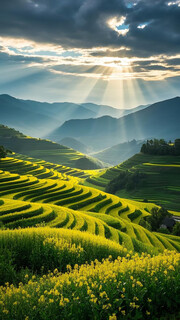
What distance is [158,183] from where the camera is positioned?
125 metres

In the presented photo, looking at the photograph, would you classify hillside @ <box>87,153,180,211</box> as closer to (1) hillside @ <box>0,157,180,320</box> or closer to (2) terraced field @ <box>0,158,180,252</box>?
(2) terraced field @ <box>0,158,180,252</box>

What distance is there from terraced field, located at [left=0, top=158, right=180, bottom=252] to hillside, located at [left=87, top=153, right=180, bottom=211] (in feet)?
154

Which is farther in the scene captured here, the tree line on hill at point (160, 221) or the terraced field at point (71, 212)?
the tree line on hill at point (160, 221)

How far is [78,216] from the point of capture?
3362 centimetres

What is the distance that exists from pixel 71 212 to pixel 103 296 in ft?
88.3

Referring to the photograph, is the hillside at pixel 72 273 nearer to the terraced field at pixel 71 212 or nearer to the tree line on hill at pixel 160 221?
the terraced field at pixel 71 212

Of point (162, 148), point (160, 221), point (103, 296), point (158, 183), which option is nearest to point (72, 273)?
point (103, 296)

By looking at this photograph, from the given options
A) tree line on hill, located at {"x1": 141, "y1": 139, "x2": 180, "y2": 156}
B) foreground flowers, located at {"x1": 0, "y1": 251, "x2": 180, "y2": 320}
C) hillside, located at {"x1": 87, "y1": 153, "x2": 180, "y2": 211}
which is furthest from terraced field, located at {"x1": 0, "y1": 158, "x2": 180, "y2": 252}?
tree line on hill, located at {"x1": 141, "y1": 139, "x2": 180, "y2": 156}

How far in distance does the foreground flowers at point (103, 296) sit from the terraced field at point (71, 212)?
457 inches

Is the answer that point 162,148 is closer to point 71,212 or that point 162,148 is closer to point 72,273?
point 71,212

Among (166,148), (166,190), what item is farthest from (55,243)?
(166,148)

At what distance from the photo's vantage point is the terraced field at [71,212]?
28.5 meters

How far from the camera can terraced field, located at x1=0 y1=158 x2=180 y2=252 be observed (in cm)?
2855

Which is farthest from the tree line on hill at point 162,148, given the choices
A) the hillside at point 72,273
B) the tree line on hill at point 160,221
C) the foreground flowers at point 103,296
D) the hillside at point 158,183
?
the foreground flowers at point 103,296
